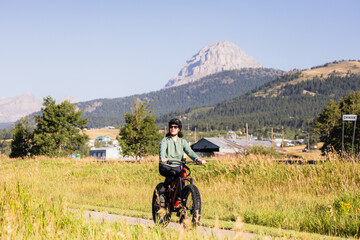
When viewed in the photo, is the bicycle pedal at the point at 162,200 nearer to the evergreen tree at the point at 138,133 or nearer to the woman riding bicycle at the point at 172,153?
the woman riding bicycle at the point at 172,153

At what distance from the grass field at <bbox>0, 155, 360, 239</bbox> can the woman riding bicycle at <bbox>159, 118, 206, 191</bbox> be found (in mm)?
1222

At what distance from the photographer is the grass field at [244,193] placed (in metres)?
7.17

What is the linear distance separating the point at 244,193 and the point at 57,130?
49.4 meters

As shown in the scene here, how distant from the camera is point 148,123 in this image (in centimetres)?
4525

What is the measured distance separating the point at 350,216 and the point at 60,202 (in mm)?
5586

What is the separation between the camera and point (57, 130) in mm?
56875

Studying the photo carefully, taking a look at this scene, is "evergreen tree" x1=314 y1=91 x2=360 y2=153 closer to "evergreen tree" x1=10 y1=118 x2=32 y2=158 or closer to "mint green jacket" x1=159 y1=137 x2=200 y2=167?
"mint green jacket" x1=159 y1=137 x2=200 y2=167

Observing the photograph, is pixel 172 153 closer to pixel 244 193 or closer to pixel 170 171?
pixel 170 171

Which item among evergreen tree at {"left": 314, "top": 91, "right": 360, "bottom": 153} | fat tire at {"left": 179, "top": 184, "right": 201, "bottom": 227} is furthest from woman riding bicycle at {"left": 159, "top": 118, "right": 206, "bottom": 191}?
evergreen tree at {"left": 314, "top": 91, "right": 360, "bottom": 153}

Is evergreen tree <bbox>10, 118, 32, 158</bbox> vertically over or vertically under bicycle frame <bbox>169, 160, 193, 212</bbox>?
under

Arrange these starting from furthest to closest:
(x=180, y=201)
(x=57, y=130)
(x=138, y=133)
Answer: (x=57, y=130)
(x=138, y=133)
(x=180, y=201)

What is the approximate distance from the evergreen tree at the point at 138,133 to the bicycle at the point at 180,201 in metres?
36.2

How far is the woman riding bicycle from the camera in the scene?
23.7 ft

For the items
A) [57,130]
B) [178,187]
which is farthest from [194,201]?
[57,130]
